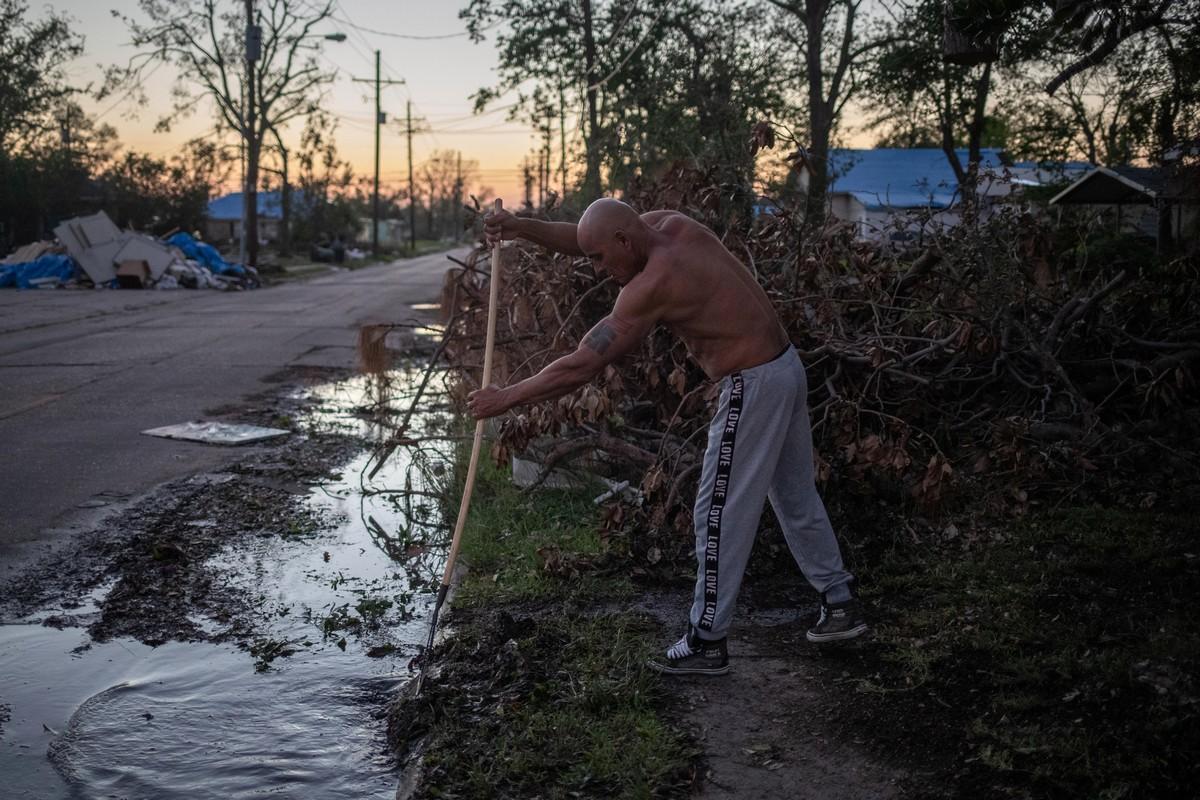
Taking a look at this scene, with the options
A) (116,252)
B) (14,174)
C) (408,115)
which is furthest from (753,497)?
(408,115)

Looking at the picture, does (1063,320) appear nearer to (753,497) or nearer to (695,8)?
(753,497)

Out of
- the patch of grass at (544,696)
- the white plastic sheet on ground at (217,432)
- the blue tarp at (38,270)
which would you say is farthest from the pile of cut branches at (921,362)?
the blue tarp at (38,270)

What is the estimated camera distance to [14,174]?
4150 cm

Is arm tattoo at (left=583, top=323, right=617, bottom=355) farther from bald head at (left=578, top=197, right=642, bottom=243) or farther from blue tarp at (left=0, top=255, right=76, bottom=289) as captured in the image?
blue tarp at (left=0, top=255, right=76, bottom=289)

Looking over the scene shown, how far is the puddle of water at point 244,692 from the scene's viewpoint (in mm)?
3855

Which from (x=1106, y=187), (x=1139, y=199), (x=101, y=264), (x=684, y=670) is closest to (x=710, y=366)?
(x=684, y=670)

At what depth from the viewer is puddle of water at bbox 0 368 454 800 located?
3.86m

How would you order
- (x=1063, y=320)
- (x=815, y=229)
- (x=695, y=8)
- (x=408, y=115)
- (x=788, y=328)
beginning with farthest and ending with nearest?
(x=408, y=115) → (x=695, y=8) → (x=815, y=229) → (x=1063, y=320) → (x=788, y=328)

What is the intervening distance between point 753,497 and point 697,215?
309 cm

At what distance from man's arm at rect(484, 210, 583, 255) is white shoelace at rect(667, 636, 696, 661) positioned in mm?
1696

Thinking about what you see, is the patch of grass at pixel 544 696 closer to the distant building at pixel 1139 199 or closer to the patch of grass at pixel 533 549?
the patch of grass at pixel 533 549

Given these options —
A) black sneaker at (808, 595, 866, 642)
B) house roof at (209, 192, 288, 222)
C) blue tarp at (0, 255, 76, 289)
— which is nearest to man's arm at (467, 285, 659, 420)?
black sneaker at (808, 595, 866, 642)

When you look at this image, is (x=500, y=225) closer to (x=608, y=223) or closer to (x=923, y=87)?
(x=608, y=223)

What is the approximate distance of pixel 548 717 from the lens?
4.04 m
